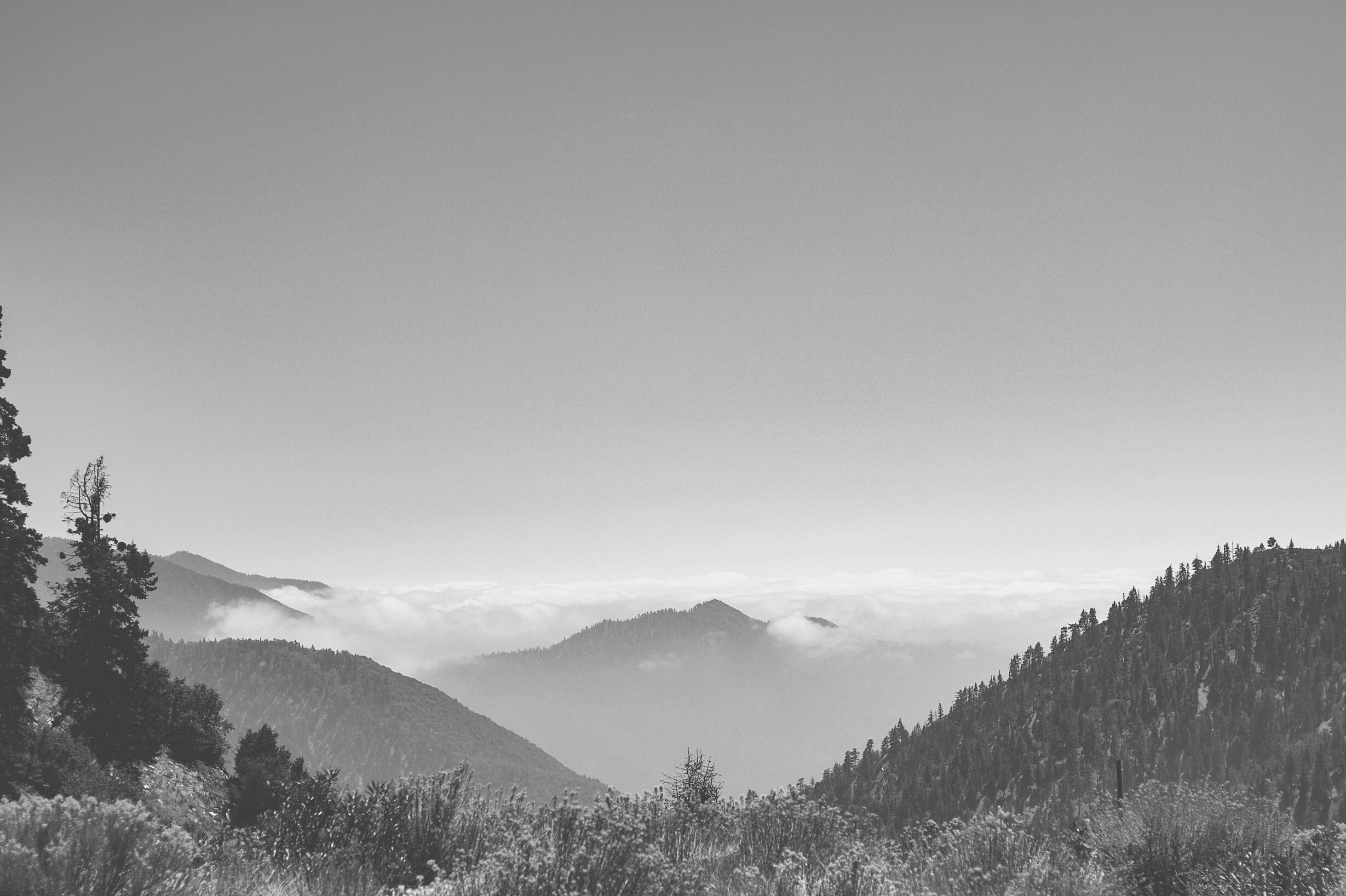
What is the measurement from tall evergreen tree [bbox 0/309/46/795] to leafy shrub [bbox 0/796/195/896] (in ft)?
68.3

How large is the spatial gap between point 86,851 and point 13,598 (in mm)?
22725

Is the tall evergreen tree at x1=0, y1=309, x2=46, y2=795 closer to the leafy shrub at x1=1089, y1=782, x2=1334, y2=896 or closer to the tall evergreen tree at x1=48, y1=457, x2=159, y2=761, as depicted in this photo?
the tall evergreen tree at x1=48, y1=457, x2=159, y2=761

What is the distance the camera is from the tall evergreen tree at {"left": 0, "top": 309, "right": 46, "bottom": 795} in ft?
84.0

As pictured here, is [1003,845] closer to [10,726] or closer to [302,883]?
[302,883]

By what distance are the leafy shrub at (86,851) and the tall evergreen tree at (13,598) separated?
20.8 metres

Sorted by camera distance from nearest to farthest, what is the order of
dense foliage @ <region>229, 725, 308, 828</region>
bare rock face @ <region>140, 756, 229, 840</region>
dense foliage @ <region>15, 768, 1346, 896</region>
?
dense foliage @ <region>15, 768, 1346, 896</region>
bare rock face @ <region>140, 756, 229, 840</region>
dense foliage @ <region>229, 725, 308, 828</region>

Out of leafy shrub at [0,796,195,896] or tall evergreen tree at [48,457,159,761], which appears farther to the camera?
tall evergreen tree at [48,457,159,761]

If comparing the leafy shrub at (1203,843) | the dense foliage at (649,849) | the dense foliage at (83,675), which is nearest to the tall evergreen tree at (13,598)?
the dense foliage at (83,675)

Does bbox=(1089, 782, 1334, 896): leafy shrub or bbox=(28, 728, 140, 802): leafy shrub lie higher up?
bbox=(1089, 782, 1334, 896): leafy shrub

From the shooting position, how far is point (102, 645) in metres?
38.8

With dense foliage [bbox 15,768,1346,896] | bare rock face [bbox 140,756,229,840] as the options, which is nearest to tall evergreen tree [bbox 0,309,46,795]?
bare rock face [bbox 140,756,229,840]

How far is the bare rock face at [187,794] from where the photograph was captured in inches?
A: 1282

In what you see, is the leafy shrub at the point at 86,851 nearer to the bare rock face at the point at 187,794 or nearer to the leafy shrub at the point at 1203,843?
the leafy shrub at the point at 1203,843

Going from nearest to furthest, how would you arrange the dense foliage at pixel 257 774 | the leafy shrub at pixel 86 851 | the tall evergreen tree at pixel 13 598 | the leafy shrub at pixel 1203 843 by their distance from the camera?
1. the leafy shrub at pixel 86 851
2. the leafy shrub at pixel 1203 843
3. the tall evergreen tree at pixel 13 598
4. the dense foliage at pixel 257 774
